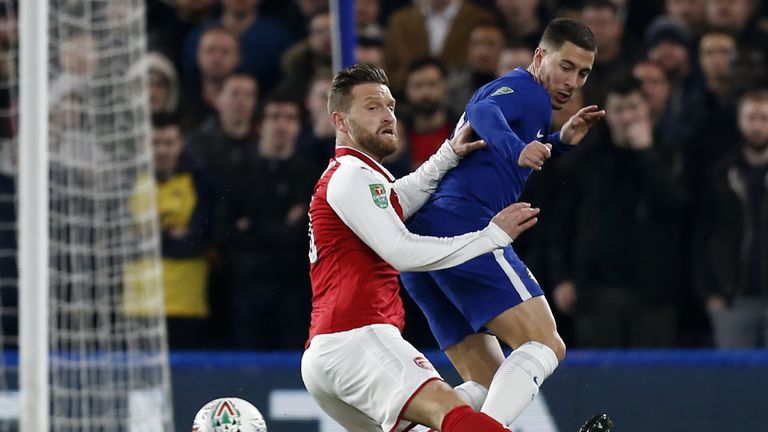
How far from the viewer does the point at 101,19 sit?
32.6ft

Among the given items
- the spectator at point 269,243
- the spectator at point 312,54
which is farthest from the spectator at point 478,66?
the spectator at point 269,243

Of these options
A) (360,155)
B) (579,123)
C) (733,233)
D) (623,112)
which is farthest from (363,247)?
(733,233)

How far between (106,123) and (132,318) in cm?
140

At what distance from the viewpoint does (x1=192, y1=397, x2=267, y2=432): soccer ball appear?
6.00 m

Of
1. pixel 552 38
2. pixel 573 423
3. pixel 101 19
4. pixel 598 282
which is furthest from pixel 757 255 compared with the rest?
pixel 101 19

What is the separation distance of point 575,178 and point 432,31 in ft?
6.92

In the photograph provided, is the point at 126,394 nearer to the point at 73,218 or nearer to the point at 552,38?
the point at 73,218

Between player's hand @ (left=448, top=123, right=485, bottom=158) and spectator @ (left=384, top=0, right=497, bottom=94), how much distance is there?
164 inches

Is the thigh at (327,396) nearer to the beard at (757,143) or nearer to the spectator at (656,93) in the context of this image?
the beard at (757,143)

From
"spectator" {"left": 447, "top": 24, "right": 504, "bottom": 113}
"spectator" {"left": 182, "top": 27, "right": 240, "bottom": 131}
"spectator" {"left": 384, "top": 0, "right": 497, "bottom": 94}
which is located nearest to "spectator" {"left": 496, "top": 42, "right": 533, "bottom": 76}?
"spectator" {"left": 447, "top": 24, "right": 504, "bottom": 113}

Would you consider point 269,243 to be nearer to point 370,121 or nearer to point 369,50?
point 369,50

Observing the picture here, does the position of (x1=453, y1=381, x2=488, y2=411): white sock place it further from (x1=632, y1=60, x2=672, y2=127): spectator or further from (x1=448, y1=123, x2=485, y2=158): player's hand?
(x1=632, y1=60, x2=672, y2=127): spectator

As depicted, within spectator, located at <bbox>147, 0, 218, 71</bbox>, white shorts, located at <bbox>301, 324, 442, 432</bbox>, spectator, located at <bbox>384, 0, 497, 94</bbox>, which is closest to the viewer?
white shorts, located at <bbox>301, 324, 442, 432</bbox>

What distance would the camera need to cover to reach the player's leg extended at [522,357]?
5895mm
